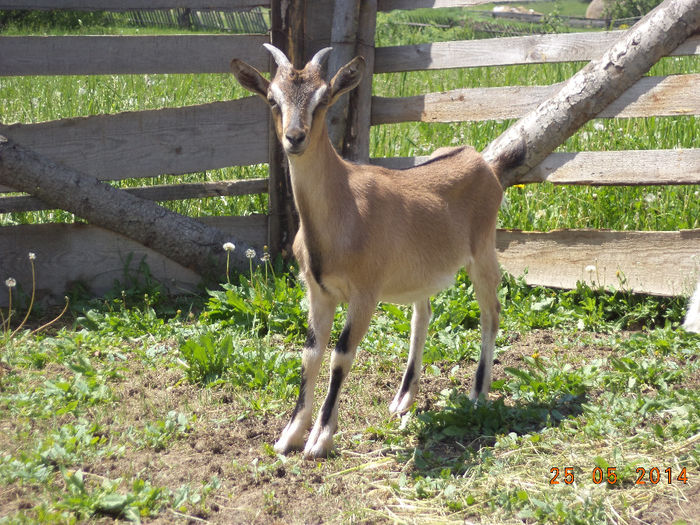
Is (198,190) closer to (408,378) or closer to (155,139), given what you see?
(155,139)

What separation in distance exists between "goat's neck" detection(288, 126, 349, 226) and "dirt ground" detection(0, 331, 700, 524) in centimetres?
117

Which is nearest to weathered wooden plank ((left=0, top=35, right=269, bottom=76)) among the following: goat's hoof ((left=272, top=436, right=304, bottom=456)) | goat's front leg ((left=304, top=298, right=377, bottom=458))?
goat's front leg ((left=304, top=298, right=377, bottom=458))

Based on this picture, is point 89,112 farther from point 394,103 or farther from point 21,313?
point 394,103

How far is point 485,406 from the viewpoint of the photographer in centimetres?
411

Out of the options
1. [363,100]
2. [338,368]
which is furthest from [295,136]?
[363,100]

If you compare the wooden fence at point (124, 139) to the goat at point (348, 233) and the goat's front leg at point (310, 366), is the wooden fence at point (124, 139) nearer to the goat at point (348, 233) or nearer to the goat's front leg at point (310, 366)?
the goat at point (348, 233)

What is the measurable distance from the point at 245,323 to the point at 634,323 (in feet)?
9.02

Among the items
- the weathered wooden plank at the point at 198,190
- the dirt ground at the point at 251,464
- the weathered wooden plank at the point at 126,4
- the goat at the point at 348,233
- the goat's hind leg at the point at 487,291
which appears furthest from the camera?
the weathered wooden plank at the point at 198,190

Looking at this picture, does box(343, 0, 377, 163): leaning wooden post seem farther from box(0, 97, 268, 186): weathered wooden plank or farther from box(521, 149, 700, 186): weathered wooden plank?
box(521, 149, 700, 186): weathered wooden plank

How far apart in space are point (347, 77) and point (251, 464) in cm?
A: 193

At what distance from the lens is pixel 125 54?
576 cm

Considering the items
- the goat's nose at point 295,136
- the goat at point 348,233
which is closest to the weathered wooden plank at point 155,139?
the goat at point 348,233

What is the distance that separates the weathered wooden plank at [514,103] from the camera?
5.35m

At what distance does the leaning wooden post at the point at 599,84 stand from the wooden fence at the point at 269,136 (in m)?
0.09
